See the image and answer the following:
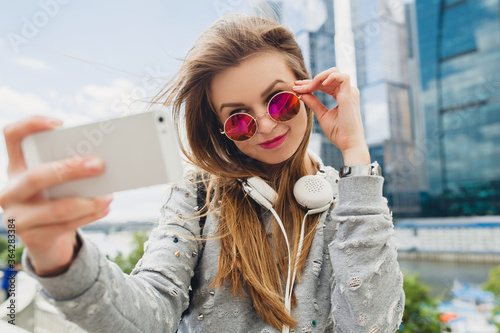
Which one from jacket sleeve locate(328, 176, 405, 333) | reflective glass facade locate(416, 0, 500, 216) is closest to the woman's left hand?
jacket sleeve locate(328, 176, 405, 333)

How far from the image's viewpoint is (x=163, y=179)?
483 mm

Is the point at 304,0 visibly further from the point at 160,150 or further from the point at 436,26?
the point at 436,26

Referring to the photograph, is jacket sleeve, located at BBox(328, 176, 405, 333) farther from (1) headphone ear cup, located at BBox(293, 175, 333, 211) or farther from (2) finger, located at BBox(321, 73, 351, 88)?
(2) finger, located at BBox(321, 73, 351, 88)

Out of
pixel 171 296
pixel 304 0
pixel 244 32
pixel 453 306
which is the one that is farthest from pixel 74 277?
pixel 453 306

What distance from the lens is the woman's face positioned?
38.5 inches

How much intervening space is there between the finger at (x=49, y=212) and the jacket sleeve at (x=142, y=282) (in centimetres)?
8

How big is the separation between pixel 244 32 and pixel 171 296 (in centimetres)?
76

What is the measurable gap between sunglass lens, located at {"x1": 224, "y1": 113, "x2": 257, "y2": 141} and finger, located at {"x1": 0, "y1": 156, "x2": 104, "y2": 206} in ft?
1.94

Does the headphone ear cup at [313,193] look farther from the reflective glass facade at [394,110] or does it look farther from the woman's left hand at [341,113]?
the reflective glass facade at [394,110]

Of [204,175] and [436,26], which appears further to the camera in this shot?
[436,26]

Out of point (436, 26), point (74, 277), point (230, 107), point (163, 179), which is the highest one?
point (436, 26)

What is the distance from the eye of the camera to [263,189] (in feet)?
3.46

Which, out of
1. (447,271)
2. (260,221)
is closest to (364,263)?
(260,221)

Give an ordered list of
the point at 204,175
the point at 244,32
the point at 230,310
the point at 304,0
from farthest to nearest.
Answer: the point at 304,0
the point at 204,175
the point at 244,32
the point at 230,310
